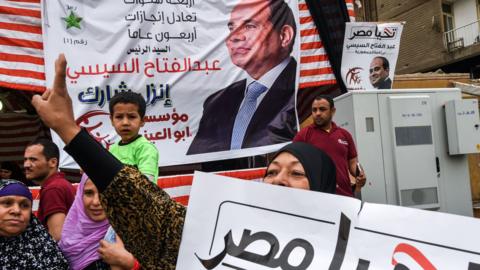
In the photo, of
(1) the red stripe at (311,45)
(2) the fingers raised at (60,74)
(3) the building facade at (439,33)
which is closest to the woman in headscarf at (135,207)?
(2) the fingers raised at (60,74)

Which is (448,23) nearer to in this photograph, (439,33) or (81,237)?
(439,33)

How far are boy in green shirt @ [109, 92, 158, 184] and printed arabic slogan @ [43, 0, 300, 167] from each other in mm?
1725

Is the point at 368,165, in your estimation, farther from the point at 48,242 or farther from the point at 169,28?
the point at 48,242

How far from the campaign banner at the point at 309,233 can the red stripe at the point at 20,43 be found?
10.6 ft

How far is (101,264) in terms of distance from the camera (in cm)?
211

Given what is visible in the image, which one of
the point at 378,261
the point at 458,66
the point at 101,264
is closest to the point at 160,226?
the point at 378,261

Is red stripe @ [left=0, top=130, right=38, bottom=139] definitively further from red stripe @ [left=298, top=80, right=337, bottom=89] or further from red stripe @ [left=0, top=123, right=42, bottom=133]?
red stripe @ [left=298, top=80, right=337, bottom=89]

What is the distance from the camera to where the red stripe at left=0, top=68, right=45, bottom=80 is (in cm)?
386

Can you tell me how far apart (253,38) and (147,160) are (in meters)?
2.73

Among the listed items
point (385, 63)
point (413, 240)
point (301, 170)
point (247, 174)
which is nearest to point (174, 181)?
point (247, 174)

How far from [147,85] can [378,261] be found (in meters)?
3.56

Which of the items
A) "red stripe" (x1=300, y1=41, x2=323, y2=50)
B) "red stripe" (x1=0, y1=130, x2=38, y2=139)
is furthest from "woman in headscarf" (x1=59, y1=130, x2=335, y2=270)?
"red stripe" (x1=300, y1=41, x2=323, y2=50)

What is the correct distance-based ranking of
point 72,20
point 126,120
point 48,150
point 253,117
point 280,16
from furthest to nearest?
point 280,16 < point 253,117 < point 72,20 < point 48,150 < point 126,120

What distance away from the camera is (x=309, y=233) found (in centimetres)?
127
